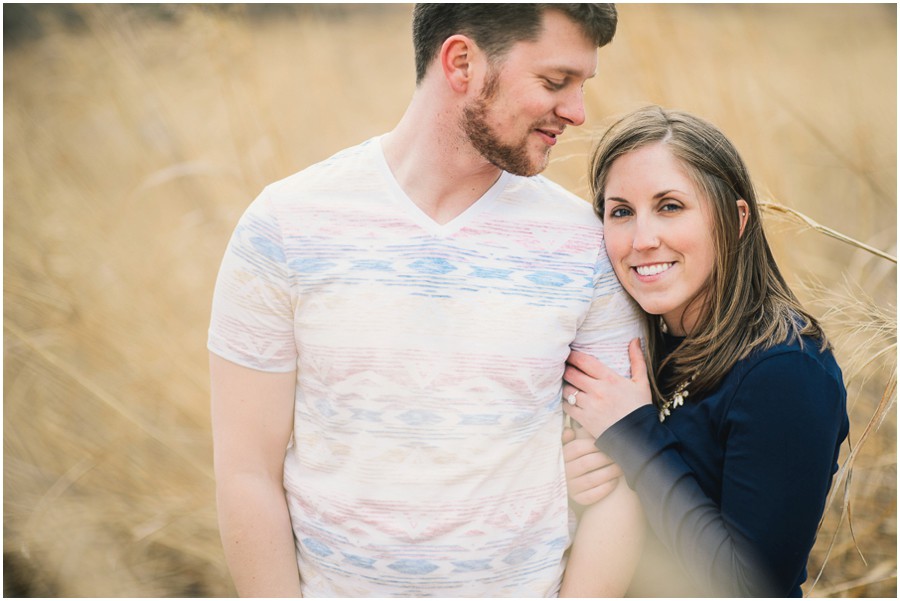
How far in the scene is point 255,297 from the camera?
130cm

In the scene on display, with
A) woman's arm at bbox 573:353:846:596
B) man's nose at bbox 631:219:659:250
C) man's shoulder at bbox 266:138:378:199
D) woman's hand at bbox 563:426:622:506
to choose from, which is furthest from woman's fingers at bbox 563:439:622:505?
man's shoulder at bbox 266:138:378:199

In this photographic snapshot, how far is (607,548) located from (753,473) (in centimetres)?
29

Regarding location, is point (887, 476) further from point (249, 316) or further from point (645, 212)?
point (249, 316)

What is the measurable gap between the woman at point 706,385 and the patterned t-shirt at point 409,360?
0.13 m

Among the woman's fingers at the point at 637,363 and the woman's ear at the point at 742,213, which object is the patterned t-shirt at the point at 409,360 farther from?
the woman's ear at the point at 742,213

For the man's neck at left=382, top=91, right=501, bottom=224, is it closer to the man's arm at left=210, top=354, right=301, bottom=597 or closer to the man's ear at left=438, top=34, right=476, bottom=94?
the man's ear at left=438, top=34, right=476, bottom=94

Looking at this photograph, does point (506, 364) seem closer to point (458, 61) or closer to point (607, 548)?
point (607, 548)

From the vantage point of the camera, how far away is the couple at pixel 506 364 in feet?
4.17

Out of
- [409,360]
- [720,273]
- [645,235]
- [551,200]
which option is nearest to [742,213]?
[720,273]

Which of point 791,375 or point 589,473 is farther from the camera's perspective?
point 589,473

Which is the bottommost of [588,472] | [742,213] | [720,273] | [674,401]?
[588,472]

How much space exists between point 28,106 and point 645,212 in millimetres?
2324

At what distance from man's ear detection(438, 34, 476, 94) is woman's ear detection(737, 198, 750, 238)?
0.54m

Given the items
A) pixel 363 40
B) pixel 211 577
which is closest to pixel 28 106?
pixel 363 40
